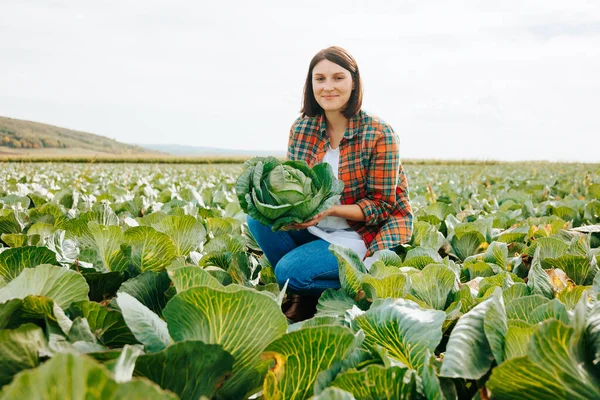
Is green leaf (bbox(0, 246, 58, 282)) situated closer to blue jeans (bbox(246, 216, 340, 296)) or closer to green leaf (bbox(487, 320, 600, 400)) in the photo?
blue jeans (bbox(246, 216, 340, 296))

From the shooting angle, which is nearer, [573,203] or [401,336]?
[401,336]

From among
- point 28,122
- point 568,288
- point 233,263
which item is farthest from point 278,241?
point 28,122

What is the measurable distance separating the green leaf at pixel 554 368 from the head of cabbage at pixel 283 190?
140 centimetres

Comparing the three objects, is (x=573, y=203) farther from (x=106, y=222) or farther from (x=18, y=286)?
(x=18, y=286)

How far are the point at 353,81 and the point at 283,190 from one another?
Result: 1032 millimetres

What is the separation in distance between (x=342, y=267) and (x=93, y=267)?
112cm

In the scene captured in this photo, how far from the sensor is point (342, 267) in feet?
6.00

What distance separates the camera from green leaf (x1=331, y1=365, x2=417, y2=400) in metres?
1.00

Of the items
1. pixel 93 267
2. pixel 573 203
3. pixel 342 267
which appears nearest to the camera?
pixel 342 267

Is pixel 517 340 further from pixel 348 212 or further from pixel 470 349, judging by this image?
pixel 348 212

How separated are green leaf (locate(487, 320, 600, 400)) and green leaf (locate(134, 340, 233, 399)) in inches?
22.5

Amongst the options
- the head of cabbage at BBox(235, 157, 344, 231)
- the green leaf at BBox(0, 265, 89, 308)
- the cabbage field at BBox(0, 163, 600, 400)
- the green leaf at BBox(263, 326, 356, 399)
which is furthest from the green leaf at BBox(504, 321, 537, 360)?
the head of cabbage at BBox(235, 157, 344, 231)

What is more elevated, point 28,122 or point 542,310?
point 28,122

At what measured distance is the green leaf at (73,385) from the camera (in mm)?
600
